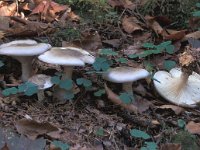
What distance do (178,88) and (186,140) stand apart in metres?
0.52

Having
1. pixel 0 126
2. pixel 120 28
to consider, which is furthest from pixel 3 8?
pixel 0 126

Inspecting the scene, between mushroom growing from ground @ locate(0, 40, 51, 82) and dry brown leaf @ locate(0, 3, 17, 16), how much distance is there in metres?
0.83

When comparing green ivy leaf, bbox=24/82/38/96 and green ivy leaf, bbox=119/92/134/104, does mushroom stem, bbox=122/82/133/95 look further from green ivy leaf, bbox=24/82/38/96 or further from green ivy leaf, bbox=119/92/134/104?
green ivy leaf, bbox=24/82/38/96

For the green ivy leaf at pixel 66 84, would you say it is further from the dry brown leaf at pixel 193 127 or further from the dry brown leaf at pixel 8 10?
the dry brown leaf at pixel 8 10

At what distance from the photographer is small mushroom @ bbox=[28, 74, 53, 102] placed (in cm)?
224

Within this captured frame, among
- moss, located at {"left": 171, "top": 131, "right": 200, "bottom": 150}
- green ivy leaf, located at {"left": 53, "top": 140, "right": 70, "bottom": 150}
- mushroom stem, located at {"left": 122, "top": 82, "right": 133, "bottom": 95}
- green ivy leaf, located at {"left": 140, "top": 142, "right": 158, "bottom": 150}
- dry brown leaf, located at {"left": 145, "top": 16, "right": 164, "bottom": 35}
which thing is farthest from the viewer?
dry brown leaf, located at {"left": 145, "top": 16, "right": 164, "bottom": 35}

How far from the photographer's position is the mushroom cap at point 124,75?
2.29 meters

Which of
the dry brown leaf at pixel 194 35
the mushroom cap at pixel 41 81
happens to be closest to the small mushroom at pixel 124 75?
the mushroom cap at pixel 41 81

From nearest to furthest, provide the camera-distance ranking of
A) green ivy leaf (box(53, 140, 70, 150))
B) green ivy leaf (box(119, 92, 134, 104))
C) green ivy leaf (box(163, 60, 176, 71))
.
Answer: green ivy leaf (box(53, 140, 70, 150)), green ivy leaf (box(119, 92, 134, 104)), green ivy leaf (box(163, 60, 176, 71))

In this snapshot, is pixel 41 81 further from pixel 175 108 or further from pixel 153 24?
pixel 153 24

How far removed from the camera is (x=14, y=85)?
2410mm

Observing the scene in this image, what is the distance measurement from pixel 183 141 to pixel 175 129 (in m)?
0.17

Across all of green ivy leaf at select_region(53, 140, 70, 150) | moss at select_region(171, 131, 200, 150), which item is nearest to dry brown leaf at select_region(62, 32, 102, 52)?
moss at select_region(171, 131, 200, 150)

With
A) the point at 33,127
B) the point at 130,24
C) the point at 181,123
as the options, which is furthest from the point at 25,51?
the point at 130,24
